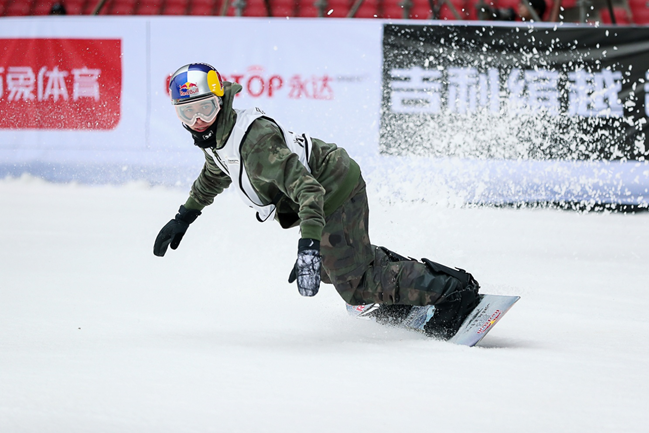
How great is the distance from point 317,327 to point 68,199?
15.3 feet

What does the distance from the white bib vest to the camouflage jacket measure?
0.02 meters

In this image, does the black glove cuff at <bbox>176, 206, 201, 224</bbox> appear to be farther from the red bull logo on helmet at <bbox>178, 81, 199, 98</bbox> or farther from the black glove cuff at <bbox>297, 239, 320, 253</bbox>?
the black glove cuff at <bbox>297, 239, 320, 253</bbox>

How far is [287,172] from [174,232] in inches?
30.3

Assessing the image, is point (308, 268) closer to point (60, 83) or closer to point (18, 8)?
point (60, 83)

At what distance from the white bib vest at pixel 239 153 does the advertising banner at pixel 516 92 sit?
452 centimetres

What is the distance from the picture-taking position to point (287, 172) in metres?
2.63

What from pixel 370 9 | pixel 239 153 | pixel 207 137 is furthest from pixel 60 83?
pixel 239 153

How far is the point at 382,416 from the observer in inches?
79.7

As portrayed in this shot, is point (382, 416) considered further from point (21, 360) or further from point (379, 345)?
point (21, 360)

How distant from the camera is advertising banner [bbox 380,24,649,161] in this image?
284 inches

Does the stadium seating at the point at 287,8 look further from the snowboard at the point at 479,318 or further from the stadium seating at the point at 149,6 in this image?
the snowboard at the point at 479,318

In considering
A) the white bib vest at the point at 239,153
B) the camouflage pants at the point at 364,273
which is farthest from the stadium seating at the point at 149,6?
the camouflage pants at the point at 364,273

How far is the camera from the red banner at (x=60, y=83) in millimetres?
7734

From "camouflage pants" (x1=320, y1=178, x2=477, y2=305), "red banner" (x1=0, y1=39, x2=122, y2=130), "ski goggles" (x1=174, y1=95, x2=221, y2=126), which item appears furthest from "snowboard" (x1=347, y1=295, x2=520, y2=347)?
"red banner" (x1=0, y1=39, x2=122, y2=130)
